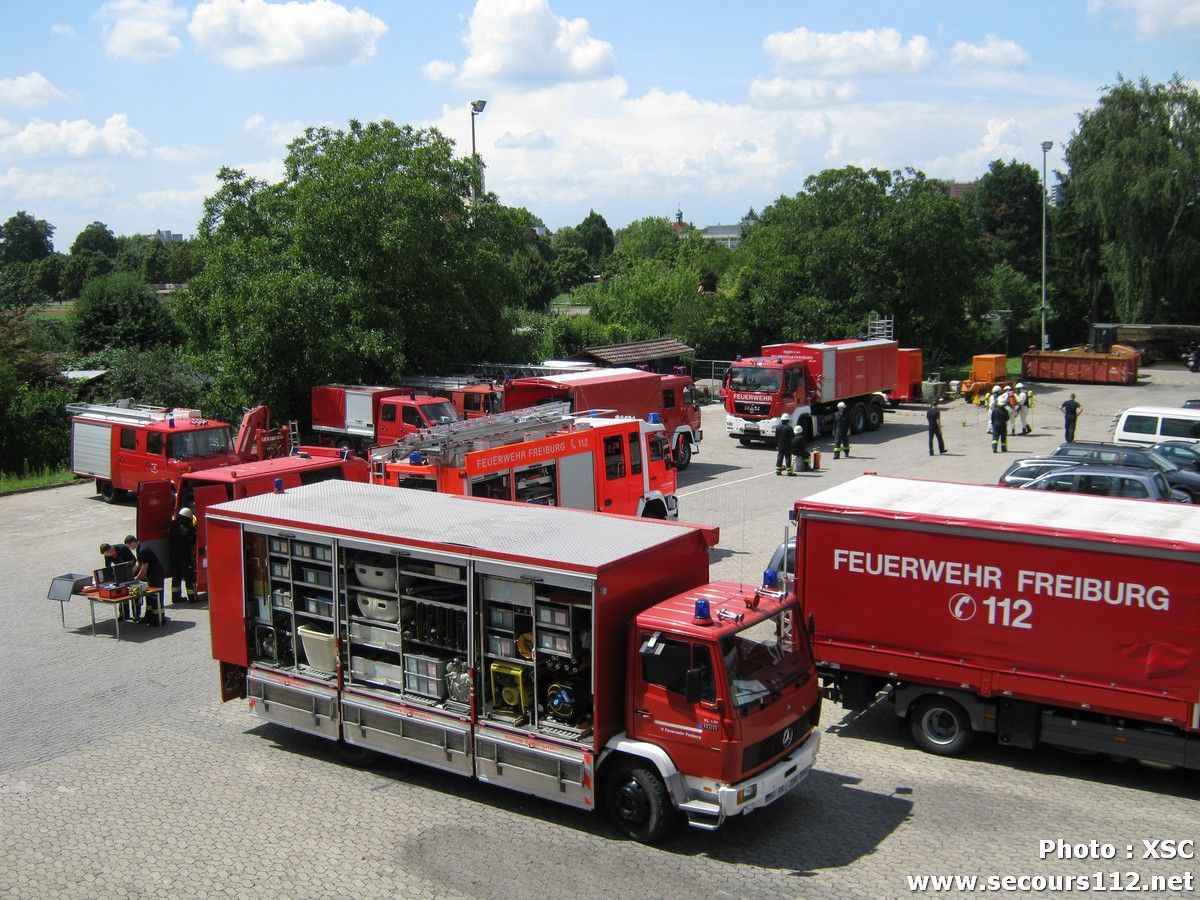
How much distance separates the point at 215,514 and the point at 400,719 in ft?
10.7

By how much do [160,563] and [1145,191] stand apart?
48.4 meters

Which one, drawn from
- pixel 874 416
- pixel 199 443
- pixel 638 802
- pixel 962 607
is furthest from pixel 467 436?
pixel 874 416

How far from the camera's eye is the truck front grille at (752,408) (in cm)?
3041

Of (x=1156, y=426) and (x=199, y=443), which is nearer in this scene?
(x=1156, y=426)

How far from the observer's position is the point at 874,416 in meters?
34.5

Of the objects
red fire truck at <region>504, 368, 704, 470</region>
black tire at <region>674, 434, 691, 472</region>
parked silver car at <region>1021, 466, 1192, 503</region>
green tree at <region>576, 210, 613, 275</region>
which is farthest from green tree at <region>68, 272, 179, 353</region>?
green tree at <region>576, 210, 613, 275</region>

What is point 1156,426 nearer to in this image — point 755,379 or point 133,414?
point 755,379

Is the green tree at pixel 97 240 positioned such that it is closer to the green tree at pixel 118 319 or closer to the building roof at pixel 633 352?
the green tree at pixel 118 319

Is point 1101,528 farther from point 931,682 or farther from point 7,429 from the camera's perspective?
point 7,429

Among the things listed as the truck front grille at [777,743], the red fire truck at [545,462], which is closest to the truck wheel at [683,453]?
the red fire truck at [545,462]

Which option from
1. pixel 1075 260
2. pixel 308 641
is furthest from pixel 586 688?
pixel 1075 260

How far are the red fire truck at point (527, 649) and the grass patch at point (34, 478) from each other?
20508mm

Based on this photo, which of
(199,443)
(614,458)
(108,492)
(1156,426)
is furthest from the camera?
(108,492)

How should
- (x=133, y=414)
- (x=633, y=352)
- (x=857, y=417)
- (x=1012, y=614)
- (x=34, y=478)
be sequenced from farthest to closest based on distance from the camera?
(x=633, y=352) → (x=857, y=417) → (x=34, y=478) → (x=133, y=414) → (x=1012, y=614)
